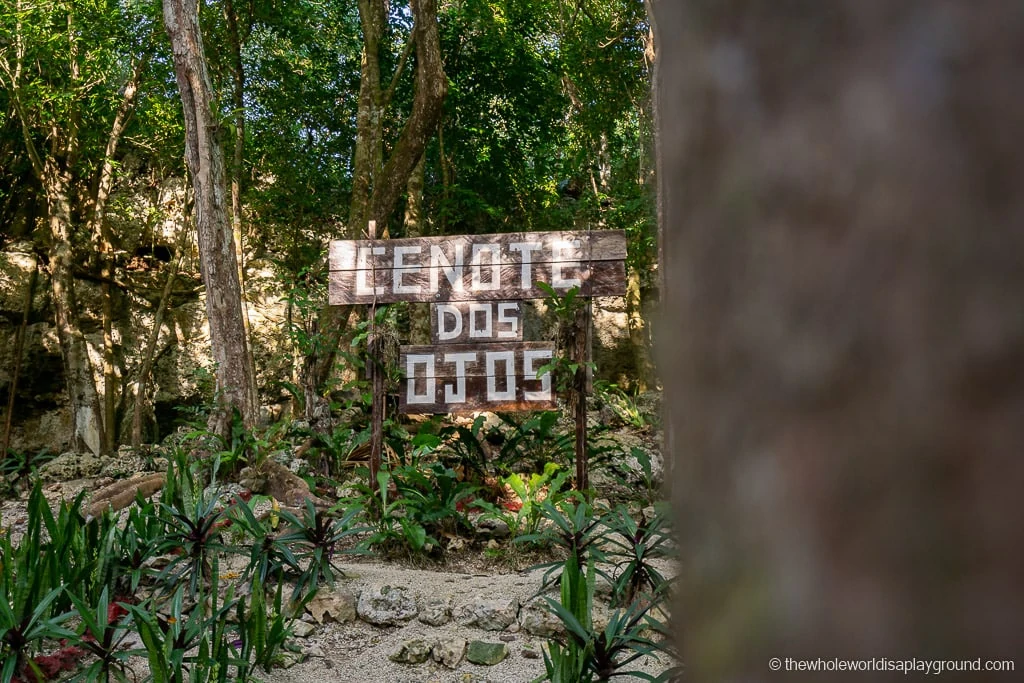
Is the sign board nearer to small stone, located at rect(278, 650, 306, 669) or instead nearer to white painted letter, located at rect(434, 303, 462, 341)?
white painted letter, located at rect(434, 303, 462, 341)

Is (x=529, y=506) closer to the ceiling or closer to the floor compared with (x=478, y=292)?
closer to the floor

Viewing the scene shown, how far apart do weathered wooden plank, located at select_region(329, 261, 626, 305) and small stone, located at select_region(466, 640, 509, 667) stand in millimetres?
2455

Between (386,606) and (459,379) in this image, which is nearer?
(386,606)

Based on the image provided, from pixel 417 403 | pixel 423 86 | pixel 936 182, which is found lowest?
pixel 417 403

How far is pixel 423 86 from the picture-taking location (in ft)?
24.0

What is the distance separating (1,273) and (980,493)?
1296 cm

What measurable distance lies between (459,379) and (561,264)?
104 centimetres

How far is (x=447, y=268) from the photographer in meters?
5.18

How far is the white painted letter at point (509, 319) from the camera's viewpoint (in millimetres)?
5145

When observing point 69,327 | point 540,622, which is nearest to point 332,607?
point 540,622

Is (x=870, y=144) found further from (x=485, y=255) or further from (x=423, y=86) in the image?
(x=423, y=86)

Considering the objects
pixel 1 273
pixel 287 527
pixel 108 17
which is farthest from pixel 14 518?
pixel 1 273

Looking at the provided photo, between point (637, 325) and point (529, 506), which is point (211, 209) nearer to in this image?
point (529, 506)

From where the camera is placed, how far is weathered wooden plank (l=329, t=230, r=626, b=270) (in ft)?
16.9
